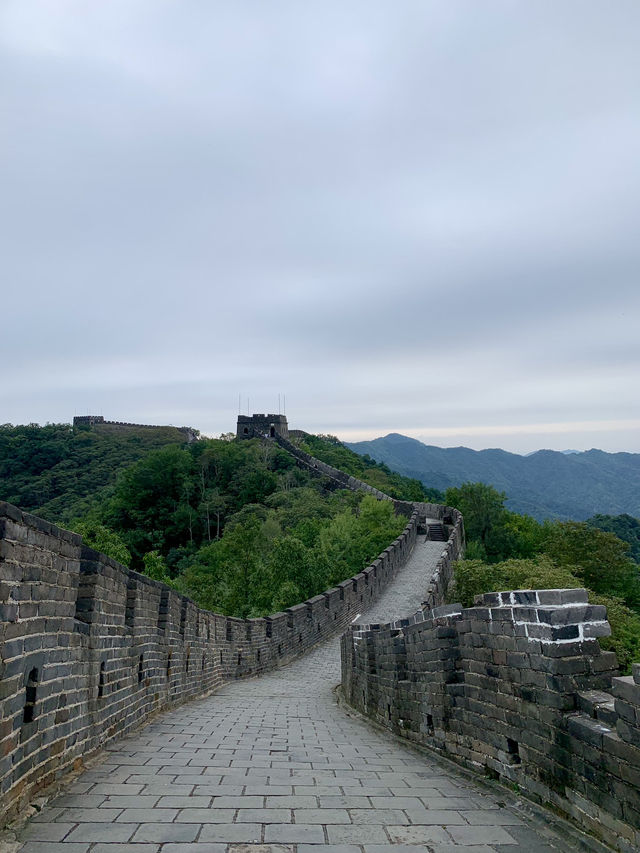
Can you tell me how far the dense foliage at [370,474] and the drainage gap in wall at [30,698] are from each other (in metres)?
36.5

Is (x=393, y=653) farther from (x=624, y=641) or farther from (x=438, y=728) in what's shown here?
(x=624, y=641)

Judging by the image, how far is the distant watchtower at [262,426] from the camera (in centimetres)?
6681

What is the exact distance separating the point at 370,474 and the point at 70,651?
4767 centimetres

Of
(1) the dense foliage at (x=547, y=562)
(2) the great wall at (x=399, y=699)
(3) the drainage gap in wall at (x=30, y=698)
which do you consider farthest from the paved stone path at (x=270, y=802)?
(1) the dense foliage at (x=547, y=562)

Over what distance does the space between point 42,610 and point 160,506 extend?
Answer: 44.6 metres

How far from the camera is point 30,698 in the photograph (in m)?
3.75

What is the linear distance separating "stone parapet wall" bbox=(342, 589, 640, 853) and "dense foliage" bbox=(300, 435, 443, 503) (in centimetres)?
3450

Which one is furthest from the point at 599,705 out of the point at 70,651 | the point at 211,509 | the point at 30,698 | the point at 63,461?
the point at 63,461

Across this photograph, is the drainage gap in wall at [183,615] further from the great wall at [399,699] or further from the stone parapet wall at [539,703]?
the stone parapet wall at [539,703]

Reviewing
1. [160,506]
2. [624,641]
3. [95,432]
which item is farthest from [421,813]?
[95,432]

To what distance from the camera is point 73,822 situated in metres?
3.35

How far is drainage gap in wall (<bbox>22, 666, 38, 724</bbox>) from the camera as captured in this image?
3.71 metres

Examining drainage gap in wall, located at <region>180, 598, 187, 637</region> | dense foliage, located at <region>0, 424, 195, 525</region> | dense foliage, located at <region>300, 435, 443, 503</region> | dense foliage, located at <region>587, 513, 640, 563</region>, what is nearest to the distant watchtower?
dense foliage, located at <region>300, 435, 443, 503</region>

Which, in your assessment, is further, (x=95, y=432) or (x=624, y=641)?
(x=95, y=432)
